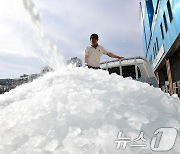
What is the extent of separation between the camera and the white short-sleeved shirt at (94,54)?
5180 mm

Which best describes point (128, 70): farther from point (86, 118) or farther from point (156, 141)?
point (156, 141)

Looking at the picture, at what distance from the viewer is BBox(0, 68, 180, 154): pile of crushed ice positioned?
7.01ft

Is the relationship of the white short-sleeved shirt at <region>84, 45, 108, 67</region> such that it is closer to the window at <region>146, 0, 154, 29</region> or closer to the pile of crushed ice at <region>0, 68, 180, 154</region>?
the pile of crushed ice at <region>0, 68, 180, 154</region>

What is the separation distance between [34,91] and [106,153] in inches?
70.0

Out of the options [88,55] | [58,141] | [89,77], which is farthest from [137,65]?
[58,141]

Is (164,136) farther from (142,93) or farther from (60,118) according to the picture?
(60,118)

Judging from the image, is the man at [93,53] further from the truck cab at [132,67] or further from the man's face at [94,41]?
the truck cab at [132,67]

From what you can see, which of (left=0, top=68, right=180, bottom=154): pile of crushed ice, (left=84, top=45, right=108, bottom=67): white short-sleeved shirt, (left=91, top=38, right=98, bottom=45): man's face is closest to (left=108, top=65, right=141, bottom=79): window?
(left=84, top=45, right=108, bottom=67): white short-sleeved shirt

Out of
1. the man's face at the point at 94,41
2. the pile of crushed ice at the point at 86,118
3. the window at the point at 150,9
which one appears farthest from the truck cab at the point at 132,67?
the window at the point at 150,9

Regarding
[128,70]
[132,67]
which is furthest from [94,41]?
[128,70]

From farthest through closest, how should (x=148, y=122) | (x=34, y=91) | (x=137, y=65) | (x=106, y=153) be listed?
(x=137, y=65) → (x=34, y=91) → (x=148, y=122) → (x=106, y=153)

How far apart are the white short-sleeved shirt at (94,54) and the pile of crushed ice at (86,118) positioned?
2.04 m

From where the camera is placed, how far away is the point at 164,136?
217 centimetres

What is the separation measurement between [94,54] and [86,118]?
9.62ft
